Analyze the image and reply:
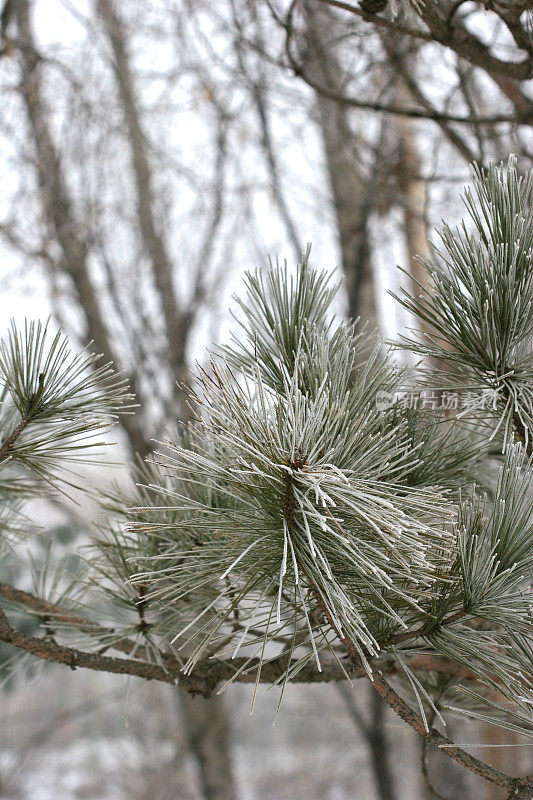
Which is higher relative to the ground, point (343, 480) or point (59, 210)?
point (59, 210)

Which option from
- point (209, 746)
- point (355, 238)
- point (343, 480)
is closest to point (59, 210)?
point (355, 238)

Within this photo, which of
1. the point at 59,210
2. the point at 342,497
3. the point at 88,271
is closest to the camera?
the point at 342,497

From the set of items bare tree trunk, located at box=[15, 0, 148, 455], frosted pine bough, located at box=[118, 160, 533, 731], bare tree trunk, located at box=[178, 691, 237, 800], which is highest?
bare tree trunk, located at box=[15, 0, 148, 455]

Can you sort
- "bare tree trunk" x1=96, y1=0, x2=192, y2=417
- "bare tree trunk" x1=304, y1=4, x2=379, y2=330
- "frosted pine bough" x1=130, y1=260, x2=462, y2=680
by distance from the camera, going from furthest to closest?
"bare tree trunk" x1=96, y1=0, x2=192, y2=417 → "bare tree trunk" x1=304, y1=4, x2=379, y2=330 → "frosted pine bough" x1=130, y1=260, x2=462, y2=680

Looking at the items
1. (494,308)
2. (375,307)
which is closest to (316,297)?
(494,308)

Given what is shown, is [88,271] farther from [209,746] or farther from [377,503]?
[377,503]

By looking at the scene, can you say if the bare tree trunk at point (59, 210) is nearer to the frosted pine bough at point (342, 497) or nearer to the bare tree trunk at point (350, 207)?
the bare tree trunk at point (350, 207)

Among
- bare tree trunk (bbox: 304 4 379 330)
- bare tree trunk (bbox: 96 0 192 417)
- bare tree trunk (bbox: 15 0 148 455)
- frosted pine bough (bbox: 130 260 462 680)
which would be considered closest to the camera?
frosted pine bough (bbox: 130 260 462 680)

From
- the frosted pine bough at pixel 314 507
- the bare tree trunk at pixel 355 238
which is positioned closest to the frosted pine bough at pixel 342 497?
the frosted pine bough at pixel 314 507

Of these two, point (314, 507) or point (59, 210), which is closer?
point (314, 507)

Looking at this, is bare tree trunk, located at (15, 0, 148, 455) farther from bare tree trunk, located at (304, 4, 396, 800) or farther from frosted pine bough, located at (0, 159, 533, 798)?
frosted pine bough, located at (0, 159, 533, 798)

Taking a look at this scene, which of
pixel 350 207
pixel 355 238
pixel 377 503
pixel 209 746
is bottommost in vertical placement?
pixel 209 746

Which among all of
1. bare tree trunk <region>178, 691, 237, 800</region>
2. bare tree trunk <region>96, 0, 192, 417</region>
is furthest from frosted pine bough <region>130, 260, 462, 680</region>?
bare tree trunk <region>178, 691, 237, 800</region>

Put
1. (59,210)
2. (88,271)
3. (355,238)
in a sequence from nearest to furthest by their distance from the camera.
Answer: (59,210), (88,271), (355,238)
